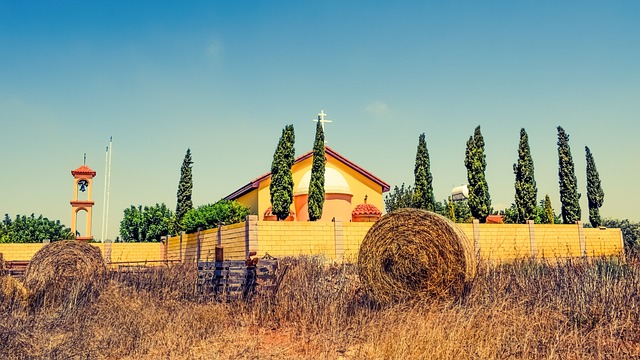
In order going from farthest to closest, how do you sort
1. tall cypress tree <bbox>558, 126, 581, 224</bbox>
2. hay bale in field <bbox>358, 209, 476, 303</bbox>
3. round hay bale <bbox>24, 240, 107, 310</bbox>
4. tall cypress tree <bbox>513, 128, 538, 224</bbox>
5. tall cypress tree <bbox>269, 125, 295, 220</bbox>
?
tall cypress tree <bbox>558, 126, 581, 224</bbox>
tall cypress tree <bbox>513, 128, 538, 224</bbox>
tall cypress tree <bbox>269, 125, 295, 220</bbox>
round hay bale <bbox>24, 240, 107, 310</bbox>
hay bale in field <bbox>358, 209, 476, 303</bbox>

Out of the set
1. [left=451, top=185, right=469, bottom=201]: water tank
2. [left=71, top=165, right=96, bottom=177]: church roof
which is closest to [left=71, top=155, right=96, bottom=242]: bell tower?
[left=71, top=165, right=96, bottom=177]: church roof

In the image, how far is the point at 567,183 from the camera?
107 ft

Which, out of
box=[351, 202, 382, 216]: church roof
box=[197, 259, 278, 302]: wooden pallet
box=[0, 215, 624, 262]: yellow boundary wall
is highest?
box=[351, 202, 382, 216]: church roof

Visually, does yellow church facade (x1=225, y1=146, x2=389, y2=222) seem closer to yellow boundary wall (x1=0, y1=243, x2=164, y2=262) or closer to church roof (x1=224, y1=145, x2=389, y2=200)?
church roof (x1=224, y1=145, x2=389, y2=200)

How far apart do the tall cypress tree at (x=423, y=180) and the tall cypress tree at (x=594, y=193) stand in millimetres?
12723

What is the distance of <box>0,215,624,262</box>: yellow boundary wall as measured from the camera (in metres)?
19.4

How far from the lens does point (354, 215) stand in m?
30.8

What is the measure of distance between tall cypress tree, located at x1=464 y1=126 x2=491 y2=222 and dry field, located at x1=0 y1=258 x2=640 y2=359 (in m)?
18.1

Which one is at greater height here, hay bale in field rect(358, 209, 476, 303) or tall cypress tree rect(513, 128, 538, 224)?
tall cypress tree rect(513, 128, 538, 224)

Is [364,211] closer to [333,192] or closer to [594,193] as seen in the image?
[333,192]

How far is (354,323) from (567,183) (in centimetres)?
2852

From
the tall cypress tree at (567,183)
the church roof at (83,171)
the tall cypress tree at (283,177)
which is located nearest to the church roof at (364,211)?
the tall cypress tree at (283,177)

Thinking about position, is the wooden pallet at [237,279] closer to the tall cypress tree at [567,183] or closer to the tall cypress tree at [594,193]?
the tall cypress tree at [567,183]

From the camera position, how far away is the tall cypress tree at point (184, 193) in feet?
108
